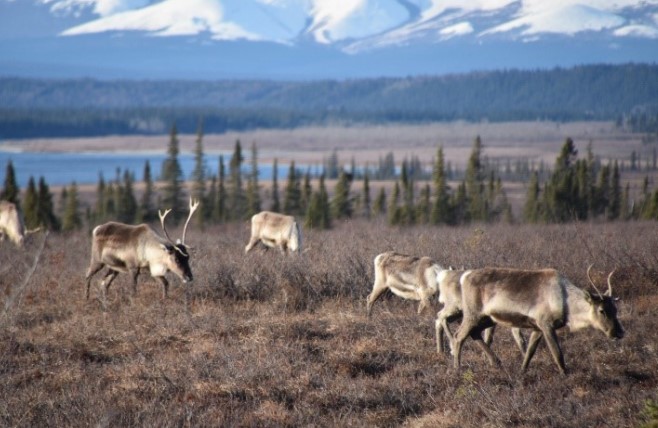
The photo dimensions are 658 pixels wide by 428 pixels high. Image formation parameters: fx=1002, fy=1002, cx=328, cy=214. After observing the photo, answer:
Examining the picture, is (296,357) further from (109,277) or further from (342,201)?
(342,201)

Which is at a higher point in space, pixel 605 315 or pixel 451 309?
pixel 605 315

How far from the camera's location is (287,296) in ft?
50.2

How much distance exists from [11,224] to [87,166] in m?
133

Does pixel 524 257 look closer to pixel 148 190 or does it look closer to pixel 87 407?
pixel 87 407

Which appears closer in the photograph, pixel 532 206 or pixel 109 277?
pixel 109 277

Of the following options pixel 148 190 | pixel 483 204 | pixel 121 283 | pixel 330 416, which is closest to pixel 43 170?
pixel 148 190

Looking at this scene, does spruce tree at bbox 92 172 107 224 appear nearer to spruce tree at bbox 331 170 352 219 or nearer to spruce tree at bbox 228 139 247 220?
spruce tree at bbox 228 139 247 220

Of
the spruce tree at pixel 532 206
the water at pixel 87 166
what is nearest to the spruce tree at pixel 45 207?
the spruce tree at pixel 532 206

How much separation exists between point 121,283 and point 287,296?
3.88 metres

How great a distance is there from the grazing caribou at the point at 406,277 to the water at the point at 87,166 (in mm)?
106643

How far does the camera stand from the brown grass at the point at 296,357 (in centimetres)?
977

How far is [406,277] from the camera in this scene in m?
14.1

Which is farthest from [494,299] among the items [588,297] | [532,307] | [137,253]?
[137,253]

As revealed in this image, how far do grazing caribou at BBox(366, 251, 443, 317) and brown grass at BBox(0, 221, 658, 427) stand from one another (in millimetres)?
387
